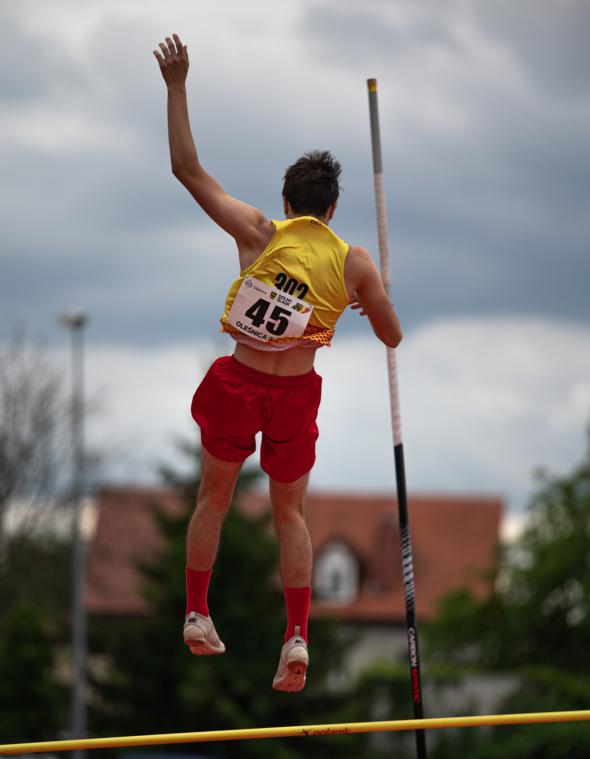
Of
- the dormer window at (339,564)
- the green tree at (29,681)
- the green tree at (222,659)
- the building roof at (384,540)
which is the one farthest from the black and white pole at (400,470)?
the dormer window at (339,564)

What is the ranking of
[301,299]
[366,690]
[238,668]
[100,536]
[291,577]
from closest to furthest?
[301,299] < [291,577] < [238,668] < [366,690] < [100,536]

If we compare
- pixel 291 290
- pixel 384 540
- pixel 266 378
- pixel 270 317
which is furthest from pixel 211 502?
pixel 384 540

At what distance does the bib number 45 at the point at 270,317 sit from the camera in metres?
7.14

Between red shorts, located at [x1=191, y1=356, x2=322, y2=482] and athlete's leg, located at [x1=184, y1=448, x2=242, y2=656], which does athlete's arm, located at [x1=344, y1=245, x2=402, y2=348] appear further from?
athlete's leg, located at [x1=184, y1=448, x2=242, y2=656]

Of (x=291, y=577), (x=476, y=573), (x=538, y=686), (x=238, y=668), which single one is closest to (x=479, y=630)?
(x=476, y=573)

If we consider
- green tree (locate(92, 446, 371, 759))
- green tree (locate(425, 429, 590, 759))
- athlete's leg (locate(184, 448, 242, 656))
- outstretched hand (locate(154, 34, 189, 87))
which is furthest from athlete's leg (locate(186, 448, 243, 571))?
green tree (locate(425, 429, 590, 759))

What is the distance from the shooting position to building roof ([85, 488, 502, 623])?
53.4 meters

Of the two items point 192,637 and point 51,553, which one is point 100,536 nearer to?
point 51,553

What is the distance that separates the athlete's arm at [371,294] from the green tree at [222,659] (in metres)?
25.4

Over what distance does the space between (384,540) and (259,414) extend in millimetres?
51206

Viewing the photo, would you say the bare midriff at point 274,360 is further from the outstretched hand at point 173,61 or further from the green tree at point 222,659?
the green tree at point 222,659

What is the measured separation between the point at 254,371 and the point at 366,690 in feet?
97.3

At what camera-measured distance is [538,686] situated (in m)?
37.2

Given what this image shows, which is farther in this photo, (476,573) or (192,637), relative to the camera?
(476,573)
